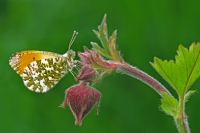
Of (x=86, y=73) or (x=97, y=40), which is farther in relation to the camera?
(x=97, y=40)

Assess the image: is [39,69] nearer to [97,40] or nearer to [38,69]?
[38,69]

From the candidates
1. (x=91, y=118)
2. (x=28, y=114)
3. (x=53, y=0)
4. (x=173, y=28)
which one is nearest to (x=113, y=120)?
(x=91, y=118)

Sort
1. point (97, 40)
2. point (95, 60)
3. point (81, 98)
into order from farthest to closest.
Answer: point (97, 40) < point (81, 98) < point (95, 60)

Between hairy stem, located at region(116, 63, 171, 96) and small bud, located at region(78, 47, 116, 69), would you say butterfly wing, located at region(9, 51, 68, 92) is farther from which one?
hairy stem, located at region(116, 63, 171, 96)

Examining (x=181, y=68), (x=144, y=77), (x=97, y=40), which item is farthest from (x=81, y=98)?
(x=97, y=40)

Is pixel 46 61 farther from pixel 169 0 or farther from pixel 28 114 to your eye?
pixel 169 0

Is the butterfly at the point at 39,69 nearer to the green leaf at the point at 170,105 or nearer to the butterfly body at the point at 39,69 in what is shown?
the butterfly body at the point at 39,69

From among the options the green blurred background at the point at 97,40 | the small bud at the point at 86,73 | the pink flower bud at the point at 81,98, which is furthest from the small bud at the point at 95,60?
the green blurred background at the point at 97,40

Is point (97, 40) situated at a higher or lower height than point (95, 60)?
higher
